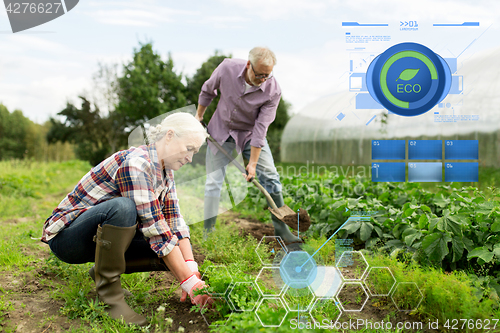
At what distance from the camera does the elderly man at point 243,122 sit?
274 centimetres

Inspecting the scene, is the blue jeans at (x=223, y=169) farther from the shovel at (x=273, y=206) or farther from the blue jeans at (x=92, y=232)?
the blue jeans at (x=92, y=232)

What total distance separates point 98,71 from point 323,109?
366 inches

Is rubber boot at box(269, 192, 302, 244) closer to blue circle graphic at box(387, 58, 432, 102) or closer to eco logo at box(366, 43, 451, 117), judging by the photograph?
eco logo at box(366, 43, 451, 117)

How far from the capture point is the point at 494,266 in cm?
204

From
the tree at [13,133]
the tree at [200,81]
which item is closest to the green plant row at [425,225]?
the tree at [200,81]

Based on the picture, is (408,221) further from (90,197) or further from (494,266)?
(90,197)

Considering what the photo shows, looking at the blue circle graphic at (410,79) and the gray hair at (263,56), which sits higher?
the gray hair at (263,56)
